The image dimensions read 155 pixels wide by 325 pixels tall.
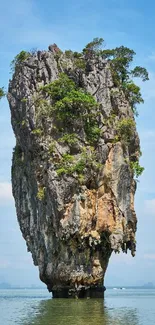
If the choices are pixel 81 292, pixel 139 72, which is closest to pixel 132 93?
pixel 139 72

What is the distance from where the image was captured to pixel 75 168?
26516 millimetres

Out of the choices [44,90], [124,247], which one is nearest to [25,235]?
[124,247]

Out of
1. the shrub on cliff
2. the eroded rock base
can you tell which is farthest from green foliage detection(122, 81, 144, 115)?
the eroded rock base

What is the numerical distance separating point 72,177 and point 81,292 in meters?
6.10

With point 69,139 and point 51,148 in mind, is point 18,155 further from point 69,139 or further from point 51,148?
point 69,139

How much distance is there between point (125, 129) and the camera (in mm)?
28797

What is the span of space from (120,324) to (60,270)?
408 inches

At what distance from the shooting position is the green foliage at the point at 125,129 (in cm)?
2875

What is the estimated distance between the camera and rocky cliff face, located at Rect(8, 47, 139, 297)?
86.1 feet

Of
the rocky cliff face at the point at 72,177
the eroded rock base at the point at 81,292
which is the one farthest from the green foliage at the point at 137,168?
the eroded rock base at the point at 81,292

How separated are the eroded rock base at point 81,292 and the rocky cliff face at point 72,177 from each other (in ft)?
0.19

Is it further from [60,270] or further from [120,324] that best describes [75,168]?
[120,324]

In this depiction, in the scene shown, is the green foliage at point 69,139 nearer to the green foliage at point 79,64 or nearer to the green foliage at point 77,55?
the green foliage at point 79,64

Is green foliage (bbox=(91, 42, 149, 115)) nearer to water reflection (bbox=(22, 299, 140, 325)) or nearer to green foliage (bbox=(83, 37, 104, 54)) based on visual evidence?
green foliage (bbox=(83, 37, 104, 54))
